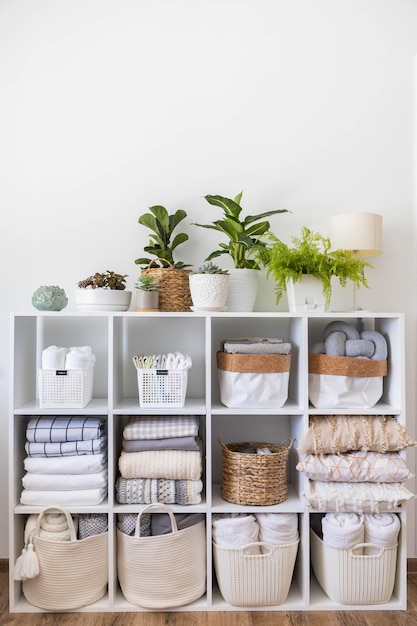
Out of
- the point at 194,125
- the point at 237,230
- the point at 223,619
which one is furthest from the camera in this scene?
the point at 194,125

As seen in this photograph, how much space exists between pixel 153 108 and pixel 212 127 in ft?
0.89

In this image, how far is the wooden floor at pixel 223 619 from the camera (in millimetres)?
1979

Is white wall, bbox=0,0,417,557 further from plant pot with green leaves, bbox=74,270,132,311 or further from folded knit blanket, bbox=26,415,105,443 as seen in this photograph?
folded knit blanket, bbox=26,415,105,443

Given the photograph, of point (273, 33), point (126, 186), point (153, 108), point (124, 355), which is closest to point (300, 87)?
point (273, 33)

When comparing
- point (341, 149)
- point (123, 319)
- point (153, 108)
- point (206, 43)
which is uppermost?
point (206, 43)

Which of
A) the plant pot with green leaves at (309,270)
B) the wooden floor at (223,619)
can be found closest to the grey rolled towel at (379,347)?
the plant pot with green leaves at (309,270)

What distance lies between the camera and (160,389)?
2084 millimetres

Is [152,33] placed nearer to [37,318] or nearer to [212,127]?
[212,127]

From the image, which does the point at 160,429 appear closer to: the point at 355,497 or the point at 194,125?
the point at 355,497

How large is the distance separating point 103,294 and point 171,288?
28cm

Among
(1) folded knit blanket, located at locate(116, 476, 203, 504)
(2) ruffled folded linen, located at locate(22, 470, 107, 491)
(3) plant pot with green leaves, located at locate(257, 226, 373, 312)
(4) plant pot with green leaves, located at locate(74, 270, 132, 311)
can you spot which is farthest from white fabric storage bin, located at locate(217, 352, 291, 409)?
(2) ruffled folded linen, located at locate(22, 470, 107, 491)

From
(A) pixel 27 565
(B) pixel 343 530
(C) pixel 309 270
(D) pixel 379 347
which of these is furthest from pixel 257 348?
(A) pixel 27 565

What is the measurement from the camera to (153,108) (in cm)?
241

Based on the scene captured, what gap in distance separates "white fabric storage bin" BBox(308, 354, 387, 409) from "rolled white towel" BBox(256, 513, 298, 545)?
1.44 feet
